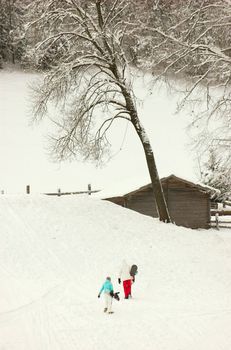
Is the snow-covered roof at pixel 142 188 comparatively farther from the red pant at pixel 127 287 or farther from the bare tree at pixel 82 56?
the red pant at pixel 127 287

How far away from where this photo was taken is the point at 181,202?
33938 mm

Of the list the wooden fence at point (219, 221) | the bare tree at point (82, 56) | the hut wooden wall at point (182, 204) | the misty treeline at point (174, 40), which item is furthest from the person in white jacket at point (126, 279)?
the wooden fence at point (219, 221)

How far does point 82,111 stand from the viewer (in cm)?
2442

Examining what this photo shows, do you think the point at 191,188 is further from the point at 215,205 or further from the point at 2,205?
the point at 2,205

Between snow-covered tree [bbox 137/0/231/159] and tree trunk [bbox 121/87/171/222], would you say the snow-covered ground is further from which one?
snow-covered tree [bbox 137/0/231/159]

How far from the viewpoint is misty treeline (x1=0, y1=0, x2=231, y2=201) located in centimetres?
1814

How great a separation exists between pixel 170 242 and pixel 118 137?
40019 millimetres

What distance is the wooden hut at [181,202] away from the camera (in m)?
33.0

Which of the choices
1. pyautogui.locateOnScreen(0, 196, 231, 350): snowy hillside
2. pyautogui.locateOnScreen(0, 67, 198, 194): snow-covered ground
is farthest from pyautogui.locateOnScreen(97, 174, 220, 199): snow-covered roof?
pyautogui.locateOnScreen(0, 67, 198, 194): snow-covered ground

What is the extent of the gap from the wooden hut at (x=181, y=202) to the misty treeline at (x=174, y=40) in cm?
915

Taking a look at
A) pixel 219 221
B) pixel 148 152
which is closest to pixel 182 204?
pixel 219 221

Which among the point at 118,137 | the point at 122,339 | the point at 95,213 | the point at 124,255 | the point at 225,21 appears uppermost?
the point at 118,137

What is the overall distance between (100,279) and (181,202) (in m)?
16.2

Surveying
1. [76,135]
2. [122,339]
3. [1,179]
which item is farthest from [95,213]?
[1,179]
